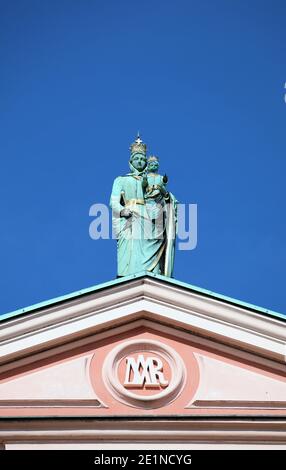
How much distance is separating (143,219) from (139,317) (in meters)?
2.08

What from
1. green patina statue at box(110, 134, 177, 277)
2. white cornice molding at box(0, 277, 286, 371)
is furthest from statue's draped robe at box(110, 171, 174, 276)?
white cornice molding at box(0, 277, 286, 371)

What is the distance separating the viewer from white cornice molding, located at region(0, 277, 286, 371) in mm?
17516

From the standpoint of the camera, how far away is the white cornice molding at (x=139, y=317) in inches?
690

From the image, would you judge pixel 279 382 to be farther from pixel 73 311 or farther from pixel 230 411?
pixel 73 311

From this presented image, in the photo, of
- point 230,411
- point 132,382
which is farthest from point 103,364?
point 230,411

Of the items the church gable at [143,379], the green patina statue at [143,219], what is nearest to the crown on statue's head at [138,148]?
the green patina statue at [143,219]

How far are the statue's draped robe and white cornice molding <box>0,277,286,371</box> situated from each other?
1.20 m

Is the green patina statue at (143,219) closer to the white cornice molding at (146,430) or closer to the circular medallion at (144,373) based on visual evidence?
the circular medallion at (144,373)

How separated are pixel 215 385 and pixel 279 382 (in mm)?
788

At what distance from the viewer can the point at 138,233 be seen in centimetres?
1939

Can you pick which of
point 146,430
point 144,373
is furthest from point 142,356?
point 146,430

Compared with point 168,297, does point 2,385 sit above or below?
below

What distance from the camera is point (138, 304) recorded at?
702 inches

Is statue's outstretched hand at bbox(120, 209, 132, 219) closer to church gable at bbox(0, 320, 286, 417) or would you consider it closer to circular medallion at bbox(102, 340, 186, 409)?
church gable at bbox(0, 320, 286, 417)
